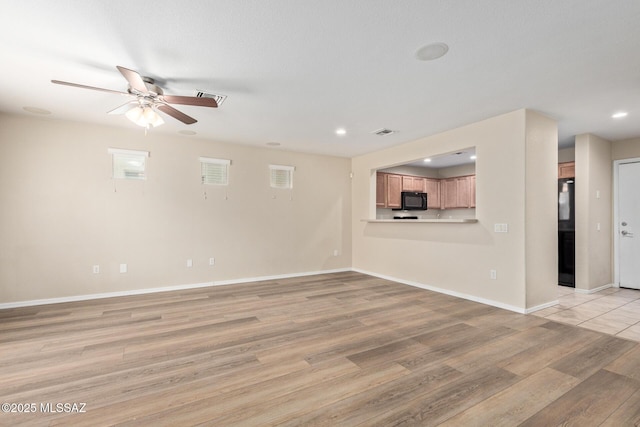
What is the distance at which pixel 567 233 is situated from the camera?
5000 millimetres

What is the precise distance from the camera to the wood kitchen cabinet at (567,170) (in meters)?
5.14

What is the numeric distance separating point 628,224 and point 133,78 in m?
7.24

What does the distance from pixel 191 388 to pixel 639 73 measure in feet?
15.1

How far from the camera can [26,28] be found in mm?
2100

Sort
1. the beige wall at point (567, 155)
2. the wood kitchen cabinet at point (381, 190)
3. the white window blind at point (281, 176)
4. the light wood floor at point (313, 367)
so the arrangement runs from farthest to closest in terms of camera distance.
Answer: the wood kitchen cabinet at point (381, 190)
the white window blind at point (281, 176)
the beige wall at point (567, 155)
the light wood floor at point (313, 367)

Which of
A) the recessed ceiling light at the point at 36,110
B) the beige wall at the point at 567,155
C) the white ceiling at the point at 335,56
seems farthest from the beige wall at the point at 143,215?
the beige wall at the point at 567,155

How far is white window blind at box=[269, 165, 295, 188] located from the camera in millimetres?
5801

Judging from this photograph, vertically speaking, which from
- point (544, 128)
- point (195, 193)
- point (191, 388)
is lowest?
point (191, 388)

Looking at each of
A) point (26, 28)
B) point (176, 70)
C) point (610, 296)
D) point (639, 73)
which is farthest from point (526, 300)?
point (26, 28)

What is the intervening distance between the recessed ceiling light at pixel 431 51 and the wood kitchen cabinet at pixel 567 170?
4.36 meters

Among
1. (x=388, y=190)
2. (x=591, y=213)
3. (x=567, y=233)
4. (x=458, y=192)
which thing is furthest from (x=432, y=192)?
(x=591, y=213)

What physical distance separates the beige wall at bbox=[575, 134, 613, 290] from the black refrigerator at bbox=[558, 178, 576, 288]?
6.2 inches

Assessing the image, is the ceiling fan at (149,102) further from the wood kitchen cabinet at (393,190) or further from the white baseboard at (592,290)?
the white baseboard at (592,290)

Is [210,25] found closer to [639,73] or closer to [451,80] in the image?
[451,80]
